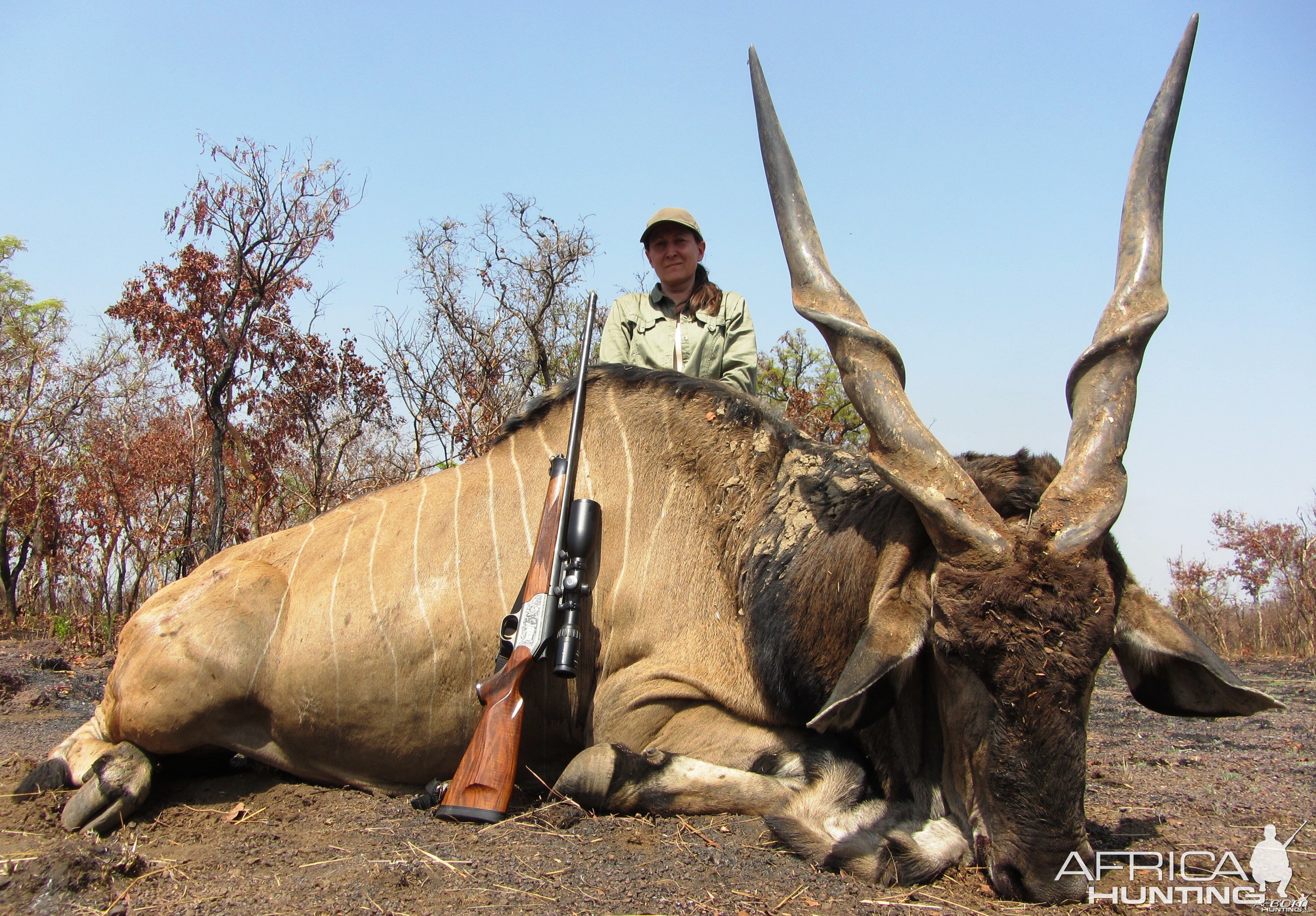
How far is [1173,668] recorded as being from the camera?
8.73ft

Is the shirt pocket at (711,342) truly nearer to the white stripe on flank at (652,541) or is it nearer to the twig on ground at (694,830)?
the white stripe on flank at (652,541)

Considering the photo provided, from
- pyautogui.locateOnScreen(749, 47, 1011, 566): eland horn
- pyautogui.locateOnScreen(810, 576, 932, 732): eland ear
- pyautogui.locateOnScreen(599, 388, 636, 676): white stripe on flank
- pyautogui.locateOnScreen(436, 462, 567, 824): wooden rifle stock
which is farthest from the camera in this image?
pyautogui.locateOnScreen(599, 388, 636, 676): white stripe on flank

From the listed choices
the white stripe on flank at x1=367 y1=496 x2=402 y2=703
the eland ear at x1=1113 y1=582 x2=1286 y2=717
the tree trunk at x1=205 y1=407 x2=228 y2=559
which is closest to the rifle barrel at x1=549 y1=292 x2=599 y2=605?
the white stripe on flank at x1=367 y1=496 x2=402 y2=703

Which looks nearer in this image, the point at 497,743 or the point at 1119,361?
the point at 1119,361

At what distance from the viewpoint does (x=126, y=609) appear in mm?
10664

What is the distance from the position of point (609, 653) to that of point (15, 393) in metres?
13.5

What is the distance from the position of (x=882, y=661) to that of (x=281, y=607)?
2438 mm

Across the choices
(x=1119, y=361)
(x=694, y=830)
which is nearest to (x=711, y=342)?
(x=1119, y=361)

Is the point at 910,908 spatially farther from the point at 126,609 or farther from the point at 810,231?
the point at 126,609

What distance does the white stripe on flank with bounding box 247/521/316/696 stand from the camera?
3541 millimetres

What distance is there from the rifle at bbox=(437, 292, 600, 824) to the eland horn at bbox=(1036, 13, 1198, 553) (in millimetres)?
1596

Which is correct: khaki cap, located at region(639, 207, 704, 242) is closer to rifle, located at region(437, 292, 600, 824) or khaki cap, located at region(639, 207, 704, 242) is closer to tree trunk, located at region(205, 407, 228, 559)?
rifle, located at region(437, 292, 600, 824)

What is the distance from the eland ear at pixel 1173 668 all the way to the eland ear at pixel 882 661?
543mm

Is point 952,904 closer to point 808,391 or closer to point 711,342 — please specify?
point 711,342
